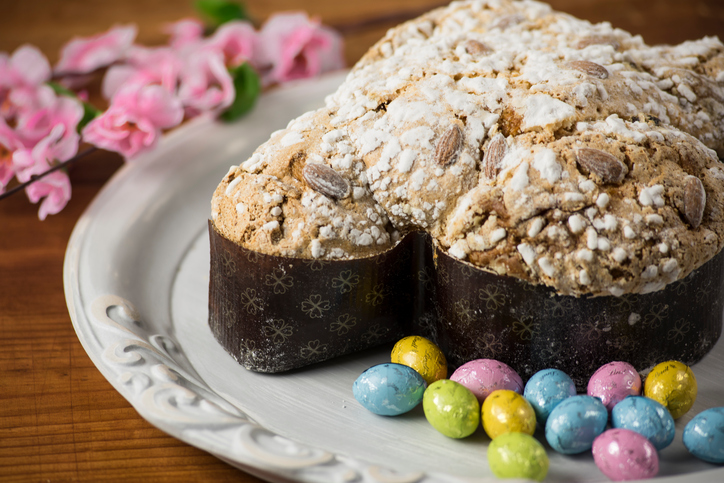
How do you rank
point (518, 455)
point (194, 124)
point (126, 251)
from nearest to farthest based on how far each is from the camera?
point (518, 455)
point (126, 251)
point (194, 124)

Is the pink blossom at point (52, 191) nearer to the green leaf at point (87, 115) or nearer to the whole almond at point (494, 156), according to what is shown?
the green leaf at point (87, 115)

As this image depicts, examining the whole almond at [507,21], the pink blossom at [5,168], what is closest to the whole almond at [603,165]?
the whole almond at [507,21]

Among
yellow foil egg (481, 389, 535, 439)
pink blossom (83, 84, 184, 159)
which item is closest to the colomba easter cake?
yellow foil egg (481, 389, 535, 439)

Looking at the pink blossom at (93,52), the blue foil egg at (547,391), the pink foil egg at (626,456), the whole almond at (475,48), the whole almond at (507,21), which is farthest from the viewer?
the pink blossom at (93,52)

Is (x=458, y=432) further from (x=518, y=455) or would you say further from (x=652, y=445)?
(x=652, y=445)

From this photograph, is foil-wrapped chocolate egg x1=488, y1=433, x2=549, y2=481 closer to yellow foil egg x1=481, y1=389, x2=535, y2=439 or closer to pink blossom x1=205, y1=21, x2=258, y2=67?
yellow foil egg x1=481, y1=389, x2=535, y2=439

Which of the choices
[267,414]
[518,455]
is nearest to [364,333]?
[267,414]

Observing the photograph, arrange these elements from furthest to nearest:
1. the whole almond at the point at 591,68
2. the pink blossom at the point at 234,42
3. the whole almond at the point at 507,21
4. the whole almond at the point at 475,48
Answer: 1. the pink blossom at the point at 234,42
2. the whole almond at the point at 507,21
3. the whole almond at the point at 475,48
4. the whole almond at the point at 591,68

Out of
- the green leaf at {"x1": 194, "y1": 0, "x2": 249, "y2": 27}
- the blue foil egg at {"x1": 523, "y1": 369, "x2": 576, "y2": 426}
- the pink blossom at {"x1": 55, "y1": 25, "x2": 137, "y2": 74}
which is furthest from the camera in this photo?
the green leaf at {"x1": 194, "y1": 0, "x2": 249, "y2": 27}
